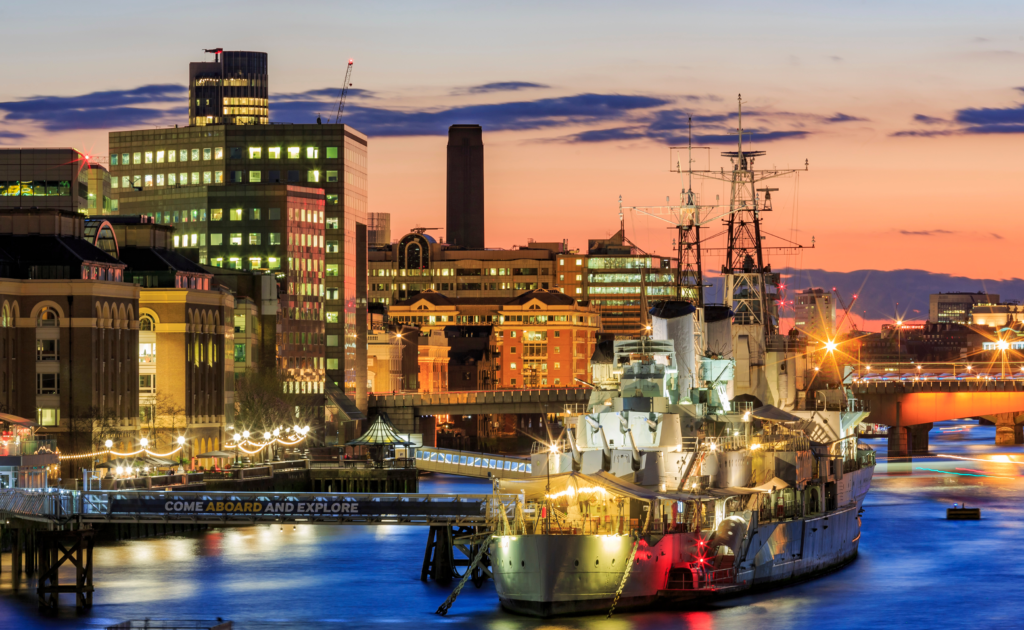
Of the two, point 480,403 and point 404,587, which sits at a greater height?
point 480,403

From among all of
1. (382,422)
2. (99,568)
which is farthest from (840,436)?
(382,422)

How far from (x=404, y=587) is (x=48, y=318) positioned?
2024 inches

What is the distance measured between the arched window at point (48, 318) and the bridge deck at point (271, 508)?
50751mm

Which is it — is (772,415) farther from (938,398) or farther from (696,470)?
(938,398)

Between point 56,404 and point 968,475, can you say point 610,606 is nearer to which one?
point 56,404

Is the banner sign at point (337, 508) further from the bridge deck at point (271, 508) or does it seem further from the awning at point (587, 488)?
the awning at point (587, 488)

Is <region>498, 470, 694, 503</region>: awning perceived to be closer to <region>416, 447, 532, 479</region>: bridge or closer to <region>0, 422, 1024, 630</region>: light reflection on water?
<region>0, 422, 1024, 630</region>: light reflection on water

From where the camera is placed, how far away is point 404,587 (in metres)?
80.1

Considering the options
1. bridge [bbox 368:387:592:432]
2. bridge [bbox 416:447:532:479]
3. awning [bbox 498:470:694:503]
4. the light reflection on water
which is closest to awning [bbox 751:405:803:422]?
the light reflection on water

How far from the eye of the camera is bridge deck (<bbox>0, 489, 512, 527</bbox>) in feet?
229

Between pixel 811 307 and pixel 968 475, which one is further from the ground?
pixel 811 307

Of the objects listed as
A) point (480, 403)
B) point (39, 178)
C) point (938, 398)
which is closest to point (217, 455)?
point (39, 178)

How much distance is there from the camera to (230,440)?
149m

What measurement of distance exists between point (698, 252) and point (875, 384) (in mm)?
88332
